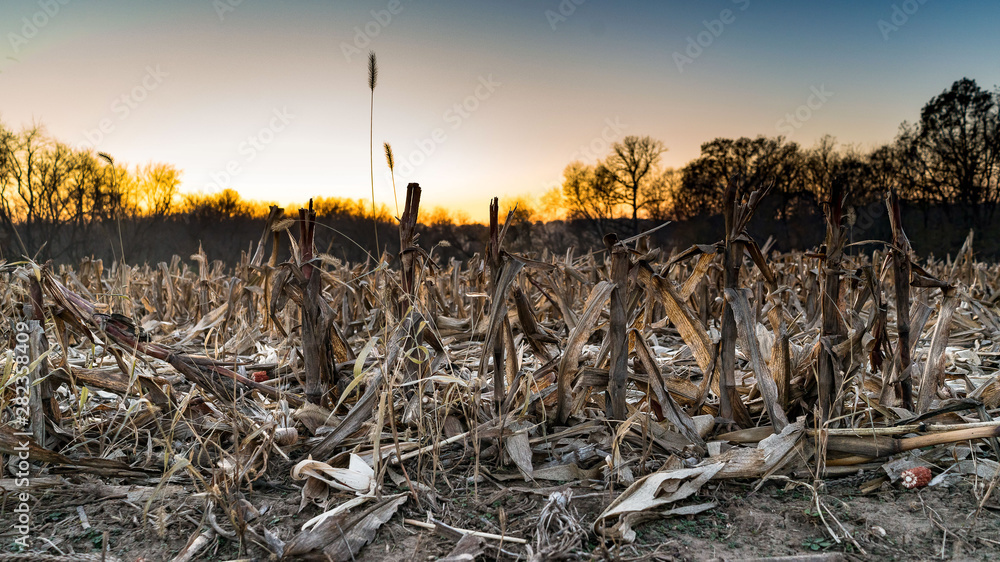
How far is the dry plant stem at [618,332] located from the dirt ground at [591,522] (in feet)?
1.25

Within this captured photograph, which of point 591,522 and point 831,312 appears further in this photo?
point 831,312

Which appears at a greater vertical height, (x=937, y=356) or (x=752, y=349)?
(x=752, y=349)

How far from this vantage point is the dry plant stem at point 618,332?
7.09 feet

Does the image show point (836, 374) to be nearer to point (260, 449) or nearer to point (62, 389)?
point (260, 449)

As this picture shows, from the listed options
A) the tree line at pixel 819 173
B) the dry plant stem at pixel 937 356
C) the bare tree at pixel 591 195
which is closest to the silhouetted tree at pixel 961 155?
the tree line at pixel 819 173

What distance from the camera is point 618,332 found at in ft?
7.10

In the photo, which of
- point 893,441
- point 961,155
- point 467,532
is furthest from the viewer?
point 961,155

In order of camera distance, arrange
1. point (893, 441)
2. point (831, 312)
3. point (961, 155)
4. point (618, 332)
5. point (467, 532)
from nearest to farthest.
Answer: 1. point (467, 532)
2. point (893, 441)
3. point (618, 332)
4. point (831, 312)
5. point (961, 155)

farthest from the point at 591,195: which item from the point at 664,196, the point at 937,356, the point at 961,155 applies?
the point at 937,356

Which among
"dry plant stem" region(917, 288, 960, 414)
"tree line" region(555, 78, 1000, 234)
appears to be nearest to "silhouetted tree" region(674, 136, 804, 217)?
"tree line" region(555, 78, 1000, 234)

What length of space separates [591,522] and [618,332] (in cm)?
73

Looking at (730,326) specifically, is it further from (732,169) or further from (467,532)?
(732,169)

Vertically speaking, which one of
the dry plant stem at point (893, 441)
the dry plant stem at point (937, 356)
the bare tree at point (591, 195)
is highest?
the bare tree at point (591, 195)

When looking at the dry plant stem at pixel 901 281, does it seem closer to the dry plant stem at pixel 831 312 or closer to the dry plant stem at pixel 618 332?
the dry plant stem at pixel 831 312
